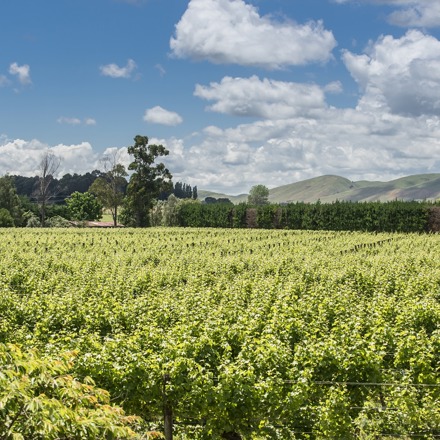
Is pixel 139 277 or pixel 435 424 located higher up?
pixel 139 277

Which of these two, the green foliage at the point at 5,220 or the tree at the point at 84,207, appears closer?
the green foliage at the point at 5,220

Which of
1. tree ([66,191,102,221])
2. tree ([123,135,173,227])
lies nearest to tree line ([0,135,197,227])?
tree ([123,135,173,227])

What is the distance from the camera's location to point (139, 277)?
74.8ft

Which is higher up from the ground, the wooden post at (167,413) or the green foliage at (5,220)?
the green foliage at (5,220)

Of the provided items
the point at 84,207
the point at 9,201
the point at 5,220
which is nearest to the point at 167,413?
the point at 5,220

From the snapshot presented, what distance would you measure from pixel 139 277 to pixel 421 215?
61.7m

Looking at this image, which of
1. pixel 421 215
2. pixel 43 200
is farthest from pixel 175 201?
pixel 421 215

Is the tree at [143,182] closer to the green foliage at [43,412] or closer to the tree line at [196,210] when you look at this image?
the tree line at [196,210]

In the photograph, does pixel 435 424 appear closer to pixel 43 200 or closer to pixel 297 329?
pixel 297 329

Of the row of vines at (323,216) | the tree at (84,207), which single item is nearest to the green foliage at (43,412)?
Result: the row of vines at (323,216)

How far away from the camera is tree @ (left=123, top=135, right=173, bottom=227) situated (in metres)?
93.5

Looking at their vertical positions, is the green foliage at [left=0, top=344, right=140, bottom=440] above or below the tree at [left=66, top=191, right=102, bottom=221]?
below

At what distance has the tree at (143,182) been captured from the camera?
93.5m

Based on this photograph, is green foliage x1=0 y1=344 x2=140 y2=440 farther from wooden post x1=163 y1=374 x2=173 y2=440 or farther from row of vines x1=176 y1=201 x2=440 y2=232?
row of vines x1=176 y1=201 x2=440 y2=232
